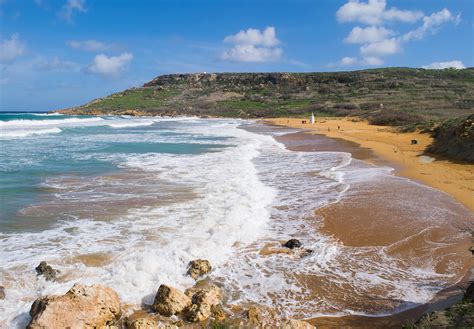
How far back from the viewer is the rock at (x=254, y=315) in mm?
4703

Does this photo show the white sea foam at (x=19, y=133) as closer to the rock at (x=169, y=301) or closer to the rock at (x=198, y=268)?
the rock at (x=198, y=268)

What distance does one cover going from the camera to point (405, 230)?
308 inches

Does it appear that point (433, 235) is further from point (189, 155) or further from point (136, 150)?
point (136, 150)

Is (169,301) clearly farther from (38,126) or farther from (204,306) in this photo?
(38,126)

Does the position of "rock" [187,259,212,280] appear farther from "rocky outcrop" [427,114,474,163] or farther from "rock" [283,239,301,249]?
"rocky outcrop" [427,114,474,163]

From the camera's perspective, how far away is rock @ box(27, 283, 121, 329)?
4.27 meters

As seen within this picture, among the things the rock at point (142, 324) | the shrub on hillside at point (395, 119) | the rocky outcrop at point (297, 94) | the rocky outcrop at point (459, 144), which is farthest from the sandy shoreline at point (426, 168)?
the rocky outcrop at point (297, 94)

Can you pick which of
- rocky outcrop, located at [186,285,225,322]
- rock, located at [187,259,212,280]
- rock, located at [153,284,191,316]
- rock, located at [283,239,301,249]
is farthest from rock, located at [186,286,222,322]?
rock, located at [283,239,301,249]

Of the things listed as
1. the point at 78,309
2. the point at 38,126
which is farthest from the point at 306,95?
the point at 78,309

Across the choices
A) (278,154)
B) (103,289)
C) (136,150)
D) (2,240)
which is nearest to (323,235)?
(103,289)

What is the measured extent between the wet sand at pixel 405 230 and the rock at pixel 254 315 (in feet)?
2.02

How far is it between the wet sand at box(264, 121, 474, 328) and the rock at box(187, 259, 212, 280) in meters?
1.87

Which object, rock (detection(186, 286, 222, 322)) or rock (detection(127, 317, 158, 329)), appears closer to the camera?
rock (detection(127, 317, 158, 329))

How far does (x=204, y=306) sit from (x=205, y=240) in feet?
8.08
